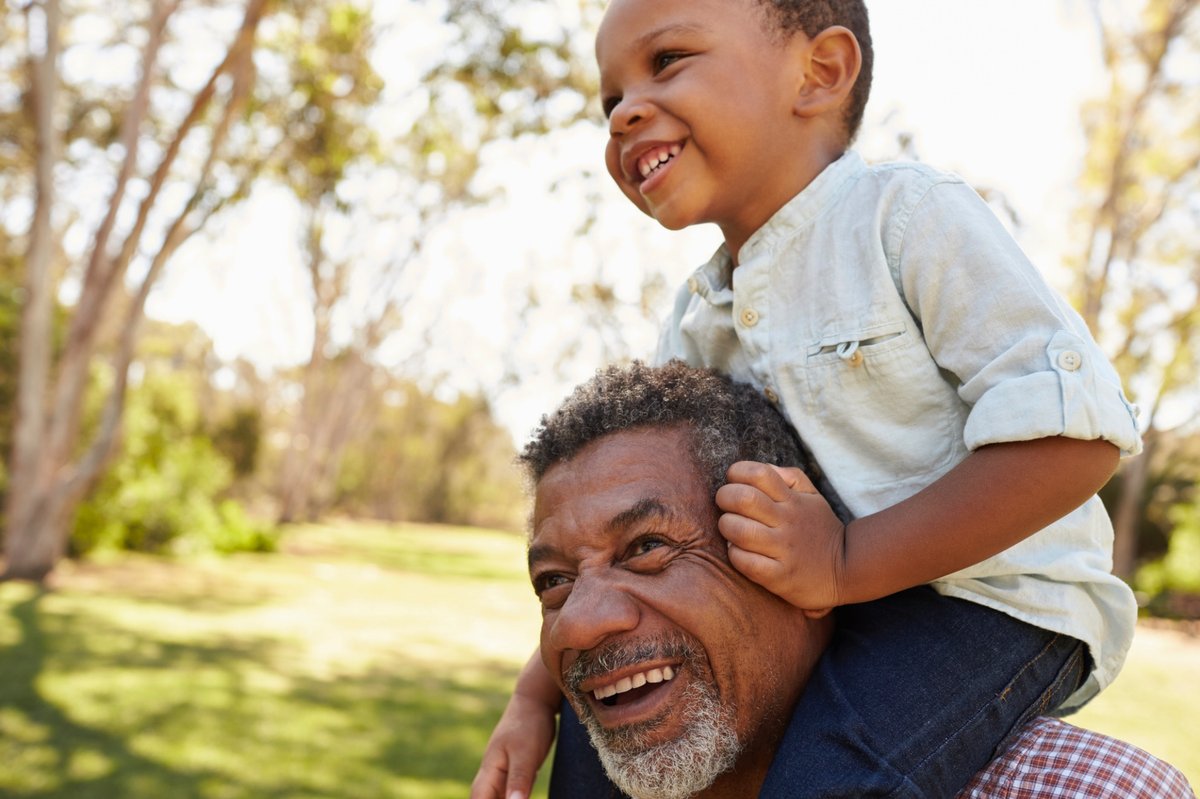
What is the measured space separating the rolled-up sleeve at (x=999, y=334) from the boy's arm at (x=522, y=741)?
1.20m

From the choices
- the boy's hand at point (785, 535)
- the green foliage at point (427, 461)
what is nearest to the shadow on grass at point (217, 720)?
the boy's hand at point (785, 535)

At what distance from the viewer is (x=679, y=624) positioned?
178cm

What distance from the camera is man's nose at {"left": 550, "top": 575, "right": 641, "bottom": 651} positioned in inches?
69.1

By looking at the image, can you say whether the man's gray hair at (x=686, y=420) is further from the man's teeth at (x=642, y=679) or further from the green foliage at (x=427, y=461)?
the green foliage at (x=427, y=461)

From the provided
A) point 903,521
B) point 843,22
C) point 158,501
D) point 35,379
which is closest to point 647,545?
point 903,521

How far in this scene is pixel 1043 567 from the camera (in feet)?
5.75

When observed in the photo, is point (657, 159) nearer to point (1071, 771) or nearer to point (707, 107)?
point (707, 107)

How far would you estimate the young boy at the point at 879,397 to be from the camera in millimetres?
1590

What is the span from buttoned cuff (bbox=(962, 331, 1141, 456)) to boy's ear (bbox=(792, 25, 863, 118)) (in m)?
0.74

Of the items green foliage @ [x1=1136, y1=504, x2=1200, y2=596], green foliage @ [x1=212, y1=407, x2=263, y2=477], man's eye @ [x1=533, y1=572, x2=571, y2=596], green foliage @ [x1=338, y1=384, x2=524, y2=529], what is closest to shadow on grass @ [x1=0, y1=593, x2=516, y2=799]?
man's eye @ [x1=533, y1=572, x2=571, y2=596]

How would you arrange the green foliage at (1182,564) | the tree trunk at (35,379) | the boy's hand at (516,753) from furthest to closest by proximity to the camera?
the green foliage at (1182,564) → the tree trunk at (35,379) → the boy's hand at (516,753)

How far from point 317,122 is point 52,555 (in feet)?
22.3

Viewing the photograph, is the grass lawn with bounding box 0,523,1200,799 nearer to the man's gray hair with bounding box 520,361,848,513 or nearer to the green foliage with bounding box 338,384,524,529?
the man's gray hair with bounding box 520,361,848,513

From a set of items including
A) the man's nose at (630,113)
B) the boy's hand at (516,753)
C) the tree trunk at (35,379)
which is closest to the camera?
the man's nose at (630,113)
